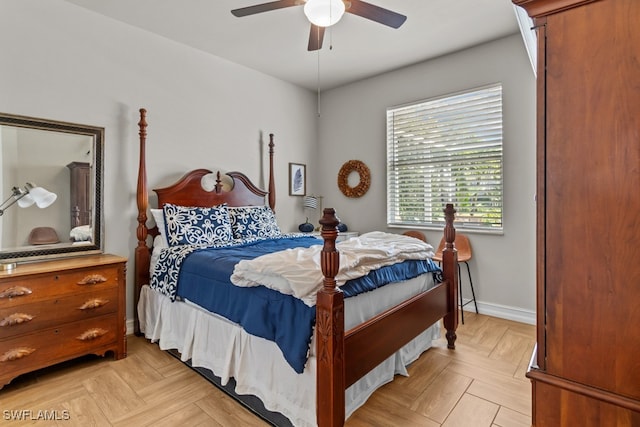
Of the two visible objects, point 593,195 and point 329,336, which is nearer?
point 593,195

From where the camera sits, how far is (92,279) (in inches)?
92.3

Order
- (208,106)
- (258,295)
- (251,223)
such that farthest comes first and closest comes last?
(208,106)
(251,223)
(258,295)

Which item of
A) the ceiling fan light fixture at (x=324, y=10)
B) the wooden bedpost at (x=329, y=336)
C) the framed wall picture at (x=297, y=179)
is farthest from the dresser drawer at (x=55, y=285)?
the framed wall picture at (x=297, y=179)

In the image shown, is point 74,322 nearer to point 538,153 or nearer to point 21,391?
point 21,391

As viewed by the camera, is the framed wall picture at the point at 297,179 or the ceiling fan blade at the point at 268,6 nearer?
the ceiling fan blade at the point at 268,6

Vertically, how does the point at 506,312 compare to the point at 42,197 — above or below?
below

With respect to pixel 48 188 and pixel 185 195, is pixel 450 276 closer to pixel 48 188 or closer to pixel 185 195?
pixel 185 195

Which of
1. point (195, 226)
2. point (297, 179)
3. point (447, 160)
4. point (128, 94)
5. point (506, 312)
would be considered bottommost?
point (506, 312)

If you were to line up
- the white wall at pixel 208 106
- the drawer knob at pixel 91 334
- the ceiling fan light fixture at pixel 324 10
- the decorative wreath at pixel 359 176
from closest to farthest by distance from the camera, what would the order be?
the ceiling fan light fixture at pixel 324 10, the drawer knob at pixel 91 334, the white wall at pixel 208 106, the decorative wreath at pixel 359 176

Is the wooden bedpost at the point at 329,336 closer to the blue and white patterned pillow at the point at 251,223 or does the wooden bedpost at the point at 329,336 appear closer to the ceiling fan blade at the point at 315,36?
the ceiling fan blade at the point at 315,36

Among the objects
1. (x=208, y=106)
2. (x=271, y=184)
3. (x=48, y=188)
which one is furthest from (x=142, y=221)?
(x=271, y=184)

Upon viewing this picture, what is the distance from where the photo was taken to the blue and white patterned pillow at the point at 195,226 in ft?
9.35

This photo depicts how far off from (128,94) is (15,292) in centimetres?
183

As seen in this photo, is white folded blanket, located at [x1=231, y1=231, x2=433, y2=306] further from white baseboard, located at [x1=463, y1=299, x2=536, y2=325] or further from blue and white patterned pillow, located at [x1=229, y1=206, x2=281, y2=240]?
white baseboard, located at [x1=463, y1=299, x2=536, y2=325]
